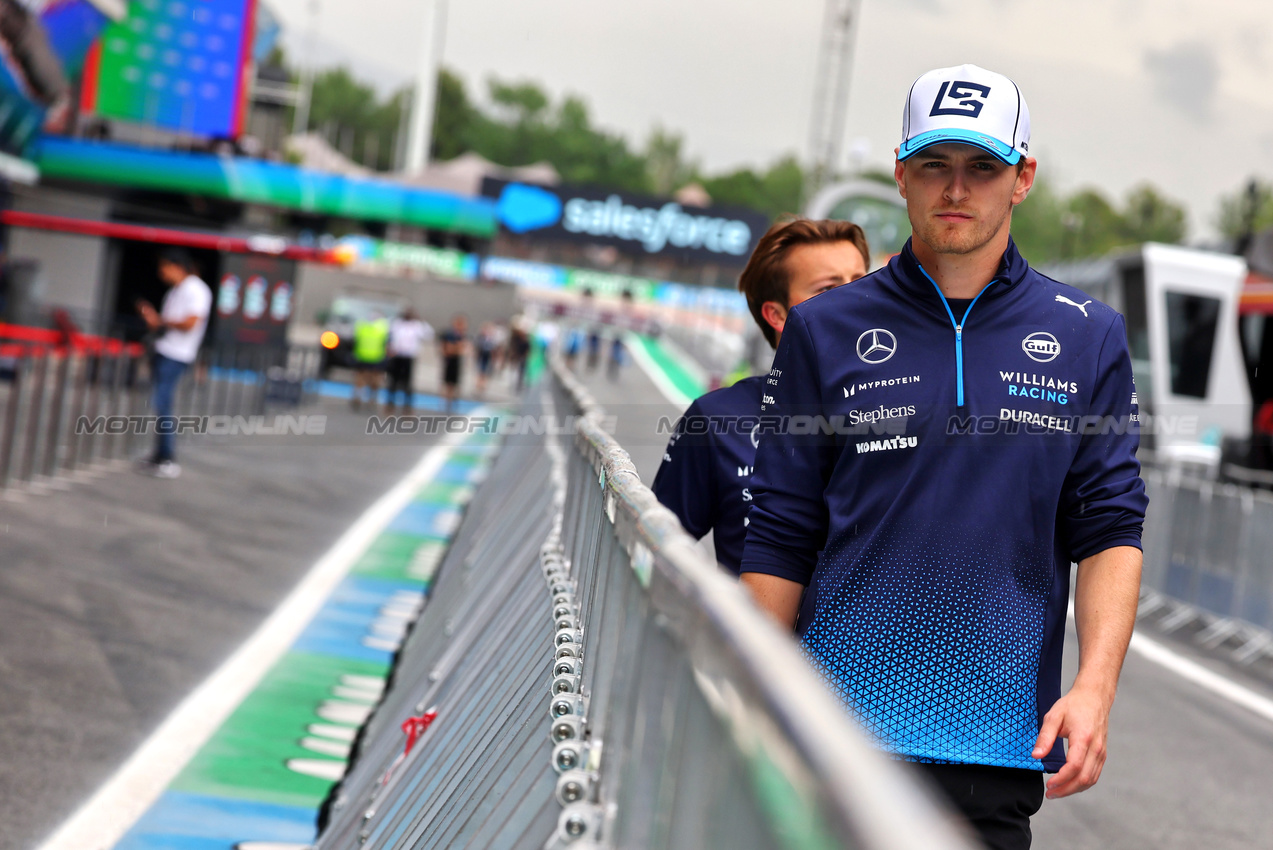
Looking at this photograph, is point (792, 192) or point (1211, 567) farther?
point (792, 192)

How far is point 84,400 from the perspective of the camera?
16234 mm

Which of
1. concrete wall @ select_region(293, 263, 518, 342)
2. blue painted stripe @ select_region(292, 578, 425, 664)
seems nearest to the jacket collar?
blue painted stripe @ select_region(292, 578, 425, 664)

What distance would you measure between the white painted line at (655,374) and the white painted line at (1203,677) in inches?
912

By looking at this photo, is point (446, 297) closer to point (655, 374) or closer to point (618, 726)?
point (655, 374)


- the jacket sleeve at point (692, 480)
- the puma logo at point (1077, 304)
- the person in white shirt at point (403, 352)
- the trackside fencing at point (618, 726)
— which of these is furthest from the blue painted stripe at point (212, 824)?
the person in white shirt at point (403, 352)

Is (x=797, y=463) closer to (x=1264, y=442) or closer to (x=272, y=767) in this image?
(x=272, y=767)

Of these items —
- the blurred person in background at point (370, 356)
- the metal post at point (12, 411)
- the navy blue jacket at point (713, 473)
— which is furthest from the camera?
the blurred person in background at point (370, 356)

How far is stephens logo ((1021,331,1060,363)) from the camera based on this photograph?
2715mm

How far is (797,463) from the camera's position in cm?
281

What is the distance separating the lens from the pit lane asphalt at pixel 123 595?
18.4 ft

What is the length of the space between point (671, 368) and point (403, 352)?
31919 mm

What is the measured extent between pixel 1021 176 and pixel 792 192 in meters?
196

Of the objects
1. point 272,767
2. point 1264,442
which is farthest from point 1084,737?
point 1264,442

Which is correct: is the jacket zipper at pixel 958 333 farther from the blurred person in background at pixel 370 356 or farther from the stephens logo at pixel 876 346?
the blurred person in background at pixel 370 356
